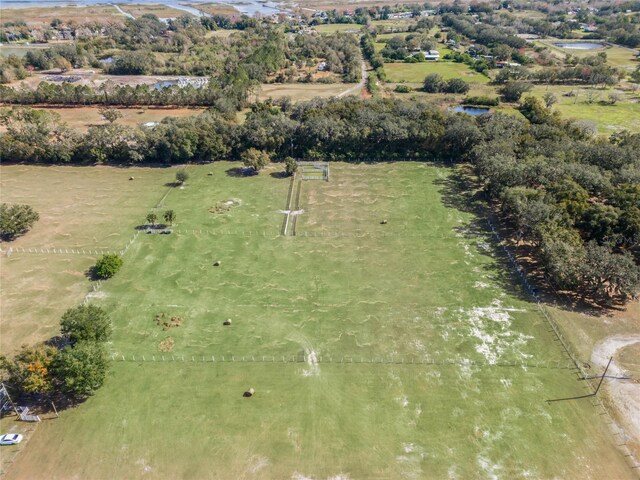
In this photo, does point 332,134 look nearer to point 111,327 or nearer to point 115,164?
point 115,164

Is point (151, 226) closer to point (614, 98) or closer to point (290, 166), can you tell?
point (290, 166)

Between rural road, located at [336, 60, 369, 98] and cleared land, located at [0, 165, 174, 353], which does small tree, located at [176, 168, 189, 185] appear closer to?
cleared land, located at [0, 165, 174, 353]

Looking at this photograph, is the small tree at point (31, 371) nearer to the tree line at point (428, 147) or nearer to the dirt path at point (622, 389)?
the tree line at point (428, 147)

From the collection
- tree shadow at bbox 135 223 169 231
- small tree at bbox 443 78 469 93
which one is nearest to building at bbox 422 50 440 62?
small tree at bbox 443 78 469 93

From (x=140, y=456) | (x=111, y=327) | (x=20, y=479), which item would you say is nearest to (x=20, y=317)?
(x=111, y=327)

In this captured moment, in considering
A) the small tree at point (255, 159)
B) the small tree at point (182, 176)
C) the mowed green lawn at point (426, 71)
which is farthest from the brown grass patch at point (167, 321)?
the mowed green lawn at point (426, 71)
